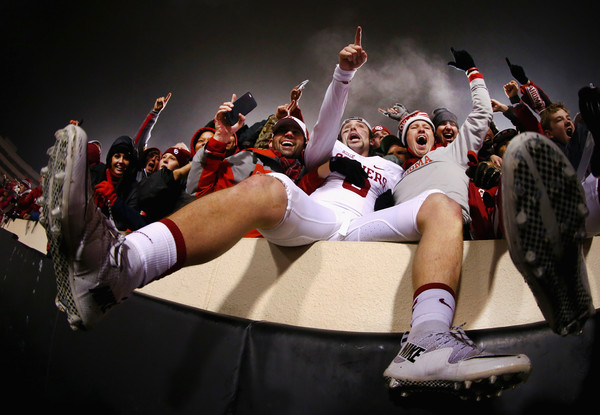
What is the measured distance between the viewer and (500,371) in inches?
13.9

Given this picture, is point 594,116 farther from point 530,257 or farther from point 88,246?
point 88,246

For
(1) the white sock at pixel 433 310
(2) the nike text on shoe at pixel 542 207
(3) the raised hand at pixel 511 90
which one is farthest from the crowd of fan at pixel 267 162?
(2) the nike text on shoe at pixel 542 207

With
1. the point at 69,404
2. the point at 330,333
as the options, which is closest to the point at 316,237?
the point at 330,333

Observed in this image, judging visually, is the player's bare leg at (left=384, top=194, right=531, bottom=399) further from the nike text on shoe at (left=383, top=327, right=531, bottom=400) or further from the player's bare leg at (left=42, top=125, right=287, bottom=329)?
the player's bare leg at (left=42, top=125, right=287, bottom=329)

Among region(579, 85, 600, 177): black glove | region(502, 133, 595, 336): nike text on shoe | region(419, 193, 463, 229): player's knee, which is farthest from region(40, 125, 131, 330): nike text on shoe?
region(579, 85, 600, 177): black glove

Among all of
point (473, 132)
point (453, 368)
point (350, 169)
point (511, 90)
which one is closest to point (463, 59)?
point (473, 132)

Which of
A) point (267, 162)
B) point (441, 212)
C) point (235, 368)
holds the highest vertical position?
point (267, 162)

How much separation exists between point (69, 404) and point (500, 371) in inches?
25.5

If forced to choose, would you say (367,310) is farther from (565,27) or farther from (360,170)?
(565,27)

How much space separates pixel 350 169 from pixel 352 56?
33cm

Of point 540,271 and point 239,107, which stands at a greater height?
point 239,107

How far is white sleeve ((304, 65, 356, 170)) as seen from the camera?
1.07 meters

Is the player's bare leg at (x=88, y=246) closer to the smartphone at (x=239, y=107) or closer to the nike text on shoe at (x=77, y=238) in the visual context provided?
the nike text on shoe at (x=77, y=238)

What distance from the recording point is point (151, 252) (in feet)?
1.50
